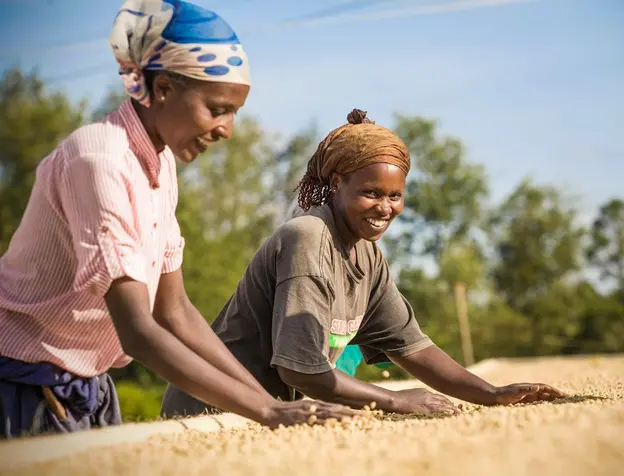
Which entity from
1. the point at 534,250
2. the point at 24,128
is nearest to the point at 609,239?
the point at 534,250

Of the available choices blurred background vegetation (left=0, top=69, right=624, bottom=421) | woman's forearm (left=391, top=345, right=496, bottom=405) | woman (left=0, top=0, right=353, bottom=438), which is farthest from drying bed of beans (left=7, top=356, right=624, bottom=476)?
blurred background vegetation (left=0, top=69, right=624, bottom=421)

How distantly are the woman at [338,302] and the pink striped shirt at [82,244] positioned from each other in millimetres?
946

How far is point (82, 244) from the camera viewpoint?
2.92 metres

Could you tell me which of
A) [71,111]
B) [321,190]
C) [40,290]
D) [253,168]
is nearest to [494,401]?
[321,190]

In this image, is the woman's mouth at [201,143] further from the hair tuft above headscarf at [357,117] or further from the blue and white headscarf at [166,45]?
the hair tuft above headscarf at [357,117]

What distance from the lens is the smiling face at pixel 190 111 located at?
3.14 m

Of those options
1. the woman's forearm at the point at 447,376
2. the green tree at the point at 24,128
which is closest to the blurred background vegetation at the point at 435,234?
the green tree at the point at 24,128

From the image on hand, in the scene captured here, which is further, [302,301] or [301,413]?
[302,301]

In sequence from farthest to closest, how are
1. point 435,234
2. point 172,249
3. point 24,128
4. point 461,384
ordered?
point 435,234, point 24,128, point 461,384, point 172,249

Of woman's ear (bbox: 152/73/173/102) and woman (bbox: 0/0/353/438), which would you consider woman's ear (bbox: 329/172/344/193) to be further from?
woman's ear (bbox: 152/73/173/102)

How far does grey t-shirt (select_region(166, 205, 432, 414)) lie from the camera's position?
3963 millimetres

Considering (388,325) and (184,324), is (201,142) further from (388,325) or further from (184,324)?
(388,325)

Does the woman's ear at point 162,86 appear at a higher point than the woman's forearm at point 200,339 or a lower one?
higher

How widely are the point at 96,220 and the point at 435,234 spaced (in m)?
A: 35.8
